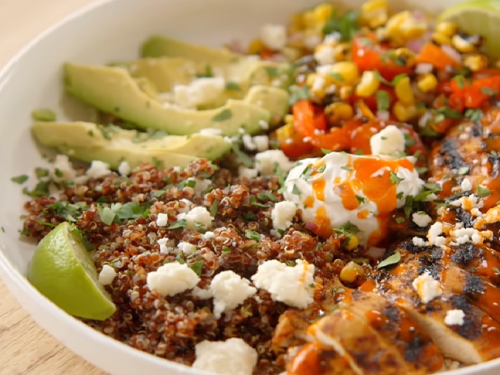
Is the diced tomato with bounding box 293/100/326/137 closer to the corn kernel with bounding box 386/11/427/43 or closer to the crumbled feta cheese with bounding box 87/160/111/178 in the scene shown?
the corn kernel with bounding box 386/11/427/43

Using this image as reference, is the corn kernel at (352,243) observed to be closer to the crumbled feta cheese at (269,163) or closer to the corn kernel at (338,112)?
the crumbled feta cheese at (269,163)

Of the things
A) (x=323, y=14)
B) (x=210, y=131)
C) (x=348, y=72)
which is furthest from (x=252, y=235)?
(x=323, y=14)

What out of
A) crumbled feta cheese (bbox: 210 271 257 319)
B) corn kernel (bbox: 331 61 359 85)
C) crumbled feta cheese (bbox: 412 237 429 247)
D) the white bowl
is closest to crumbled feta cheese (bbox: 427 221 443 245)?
crumbled feta cheese (bbox: 412 237 429 247)

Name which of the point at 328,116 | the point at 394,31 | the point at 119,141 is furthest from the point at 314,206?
the point at 394,31

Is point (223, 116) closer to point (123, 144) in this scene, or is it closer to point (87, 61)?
point (123, 144)

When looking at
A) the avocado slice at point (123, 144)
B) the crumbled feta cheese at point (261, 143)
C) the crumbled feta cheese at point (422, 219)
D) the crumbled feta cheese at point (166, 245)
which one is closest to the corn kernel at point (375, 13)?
the crumbled feta cheese at point (261, 143)

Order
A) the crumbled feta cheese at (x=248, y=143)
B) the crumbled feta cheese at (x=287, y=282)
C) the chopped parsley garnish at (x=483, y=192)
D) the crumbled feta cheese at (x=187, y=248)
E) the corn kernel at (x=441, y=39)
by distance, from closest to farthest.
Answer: the crumbled feta cheese at (x=287, y=282)
the crumbled feta cheese at (x=187, y=248)
the chopped parsley garnish at (x=483, y=192)
the crumbled feta cheese at (x=248, y=143)
the corn kernel at (x=441, y=39)

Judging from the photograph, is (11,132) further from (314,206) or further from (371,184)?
(371,184)

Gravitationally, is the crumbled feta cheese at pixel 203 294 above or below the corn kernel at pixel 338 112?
above
